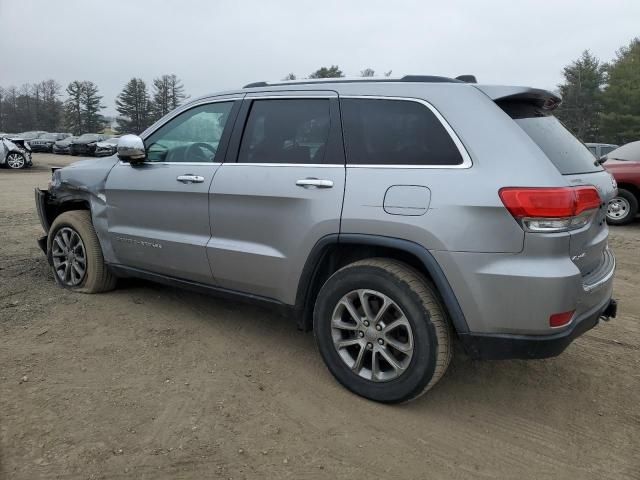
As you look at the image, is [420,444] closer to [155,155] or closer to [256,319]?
[256,319]

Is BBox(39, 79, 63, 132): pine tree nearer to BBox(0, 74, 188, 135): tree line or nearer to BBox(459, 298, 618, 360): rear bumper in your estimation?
BBox(0, 74, 188, 135): tree line

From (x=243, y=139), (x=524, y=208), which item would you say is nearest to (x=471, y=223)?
(x=524, y=208)

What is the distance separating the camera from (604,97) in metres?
41.6

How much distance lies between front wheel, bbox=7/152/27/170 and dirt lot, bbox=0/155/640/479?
19315 millimetres

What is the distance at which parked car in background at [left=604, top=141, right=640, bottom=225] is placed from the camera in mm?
9052

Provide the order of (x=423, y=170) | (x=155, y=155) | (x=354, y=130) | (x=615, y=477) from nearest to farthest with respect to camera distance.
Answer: (x=615, y=477) → (x=423, y=170) → (x=354, y=130) → (x=155, y=155)

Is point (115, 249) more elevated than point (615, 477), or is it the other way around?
point (115, 249)

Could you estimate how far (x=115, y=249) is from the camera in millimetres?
4316

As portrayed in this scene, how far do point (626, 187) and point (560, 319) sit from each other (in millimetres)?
7799

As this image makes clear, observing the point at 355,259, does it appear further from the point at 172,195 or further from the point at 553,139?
the point at 172,195

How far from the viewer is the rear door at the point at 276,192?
310 centimetres

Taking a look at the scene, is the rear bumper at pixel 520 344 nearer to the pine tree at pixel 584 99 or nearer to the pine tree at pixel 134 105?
the pine tree at pixel 584 99

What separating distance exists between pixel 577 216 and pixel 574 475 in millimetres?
1183

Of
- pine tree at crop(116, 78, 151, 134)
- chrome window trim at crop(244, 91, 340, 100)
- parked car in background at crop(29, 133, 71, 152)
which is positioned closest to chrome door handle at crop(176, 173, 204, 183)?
chrome window trim at crop(244, 91, 340, 100)
